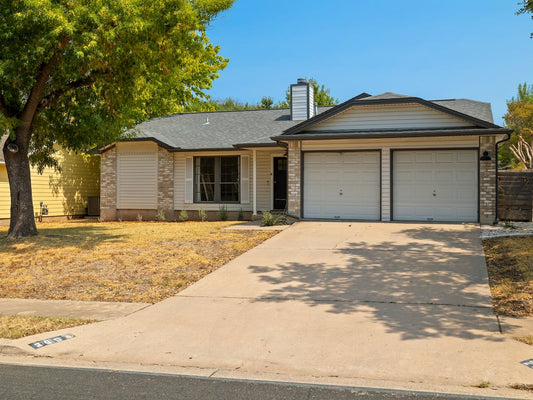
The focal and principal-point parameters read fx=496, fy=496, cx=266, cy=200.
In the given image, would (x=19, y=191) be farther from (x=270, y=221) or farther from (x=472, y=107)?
(x=472, y=107)

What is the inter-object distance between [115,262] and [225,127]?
42.9 feet

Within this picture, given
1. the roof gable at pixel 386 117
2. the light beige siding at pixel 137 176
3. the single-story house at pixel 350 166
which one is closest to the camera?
the single-story house at pixel 350 166

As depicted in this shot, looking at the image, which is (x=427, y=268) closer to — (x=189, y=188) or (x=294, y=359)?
(x=294, y=359)

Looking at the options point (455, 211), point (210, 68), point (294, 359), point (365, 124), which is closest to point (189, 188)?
point (365, 124)

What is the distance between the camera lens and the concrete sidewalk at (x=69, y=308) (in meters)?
7.35

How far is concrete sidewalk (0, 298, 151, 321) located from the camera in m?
7.35

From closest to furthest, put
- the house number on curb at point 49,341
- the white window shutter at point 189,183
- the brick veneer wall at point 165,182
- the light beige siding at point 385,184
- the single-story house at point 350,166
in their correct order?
the house number on curb at point 49,341 → the single-story house at point 350,166 → the light beige siding at point 385,184 → the white window shutter at point 189,183 → the brick veneer wall at point 165,182

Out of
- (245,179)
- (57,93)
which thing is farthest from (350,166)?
(57,93)

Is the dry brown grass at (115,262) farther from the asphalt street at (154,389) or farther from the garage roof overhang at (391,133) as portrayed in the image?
the garage roof overhang at (391,133)

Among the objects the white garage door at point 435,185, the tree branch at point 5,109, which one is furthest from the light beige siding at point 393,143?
the tree branch at point 5,109

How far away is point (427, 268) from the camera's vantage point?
995 centimetres

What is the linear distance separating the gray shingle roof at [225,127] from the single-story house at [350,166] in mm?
113

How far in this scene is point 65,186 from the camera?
961 inches

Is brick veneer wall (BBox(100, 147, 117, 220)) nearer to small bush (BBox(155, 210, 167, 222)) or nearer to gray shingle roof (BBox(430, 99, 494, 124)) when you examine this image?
small bush (BBox(155, 210, 167, 222))
